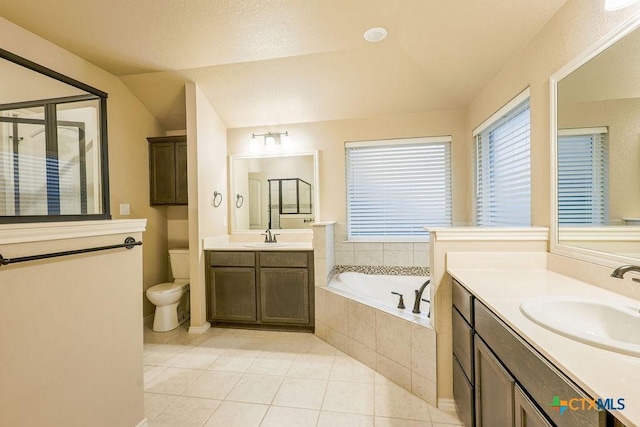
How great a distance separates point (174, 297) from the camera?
2.93 m

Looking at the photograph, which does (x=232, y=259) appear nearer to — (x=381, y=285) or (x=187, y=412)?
(x=187, y=412)

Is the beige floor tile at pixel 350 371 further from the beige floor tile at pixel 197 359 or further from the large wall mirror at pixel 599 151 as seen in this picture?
the large wall mirror at pixel 599 151

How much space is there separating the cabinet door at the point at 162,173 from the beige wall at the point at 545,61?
134 inches

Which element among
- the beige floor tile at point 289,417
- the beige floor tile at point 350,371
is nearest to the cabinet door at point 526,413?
the beige floor tile at point 289,417

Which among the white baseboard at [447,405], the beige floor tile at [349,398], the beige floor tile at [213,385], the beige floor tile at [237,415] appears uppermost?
the white baseboard at [447,405]

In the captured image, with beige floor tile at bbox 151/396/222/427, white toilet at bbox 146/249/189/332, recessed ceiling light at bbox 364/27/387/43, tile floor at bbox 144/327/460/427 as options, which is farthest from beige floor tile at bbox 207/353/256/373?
recessed ceiling light at bbox 364/27/387/43

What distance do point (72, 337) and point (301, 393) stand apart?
1362 mm

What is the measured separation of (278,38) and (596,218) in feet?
7.76

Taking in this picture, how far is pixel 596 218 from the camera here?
131cm

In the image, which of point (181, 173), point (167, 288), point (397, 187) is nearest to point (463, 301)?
point (397, 187)

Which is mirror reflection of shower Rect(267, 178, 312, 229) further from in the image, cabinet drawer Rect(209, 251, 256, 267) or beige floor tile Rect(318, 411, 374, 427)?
beige floor tile Rect(318, 411, 374, 427)

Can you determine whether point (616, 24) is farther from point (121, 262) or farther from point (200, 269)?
point (200, 269)

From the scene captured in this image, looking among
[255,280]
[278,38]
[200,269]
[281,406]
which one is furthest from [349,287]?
[278,38]

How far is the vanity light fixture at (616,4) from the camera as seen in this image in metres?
1.12
